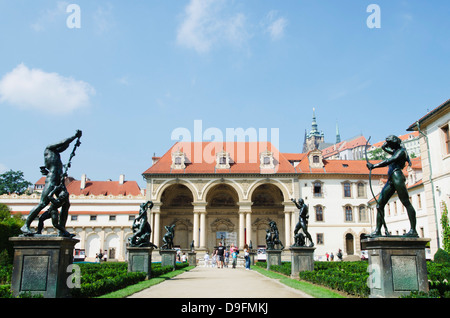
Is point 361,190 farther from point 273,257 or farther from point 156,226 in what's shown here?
point 273,257

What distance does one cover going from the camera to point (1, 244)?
33.3 meters

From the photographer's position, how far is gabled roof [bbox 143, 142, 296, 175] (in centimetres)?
4853

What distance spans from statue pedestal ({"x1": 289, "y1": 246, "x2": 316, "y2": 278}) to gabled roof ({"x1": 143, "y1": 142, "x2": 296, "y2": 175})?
3090 cm

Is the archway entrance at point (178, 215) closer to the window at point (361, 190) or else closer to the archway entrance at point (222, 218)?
the archway entrance at point (222, 218)

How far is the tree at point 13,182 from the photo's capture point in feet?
248

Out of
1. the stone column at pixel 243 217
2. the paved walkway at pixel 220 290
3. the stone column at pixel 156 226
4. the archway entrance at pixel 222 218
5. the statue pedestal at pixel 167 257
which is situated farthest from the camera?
the archway entrance at pixel 222 218

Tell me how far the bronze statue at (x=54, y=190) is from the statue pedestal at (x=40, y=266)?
0.48m

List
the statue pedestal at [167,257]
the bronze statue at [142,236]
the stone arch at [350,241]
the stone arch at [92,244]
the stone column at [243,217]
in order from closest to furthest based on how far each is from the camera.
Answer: the bronze statue at [142,236] → the statue pedestal at [167,257] → the stone column at [243,217] → the stone arch at [350,241] → the stone arch at [92,244]

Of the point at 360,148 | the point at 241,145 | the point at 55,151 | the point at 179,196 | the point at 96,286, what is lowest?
the point at 96,286

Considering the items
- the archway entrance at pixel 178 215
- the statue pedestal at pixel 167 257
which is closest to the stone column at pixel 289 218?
the archway entrance at pixel 178 215

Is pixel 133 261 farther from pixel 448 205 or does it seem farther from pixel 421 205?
pixel 421 205

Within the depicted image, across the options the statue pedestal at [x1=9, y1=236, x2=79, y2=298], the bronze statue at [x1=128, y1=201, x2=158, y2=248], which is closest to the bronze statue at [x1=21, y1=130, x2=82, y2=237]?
the statue pedestal at [x1=9, y1=236, x2=79, y2=298]

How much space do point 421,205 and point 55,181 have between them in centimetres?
3249
